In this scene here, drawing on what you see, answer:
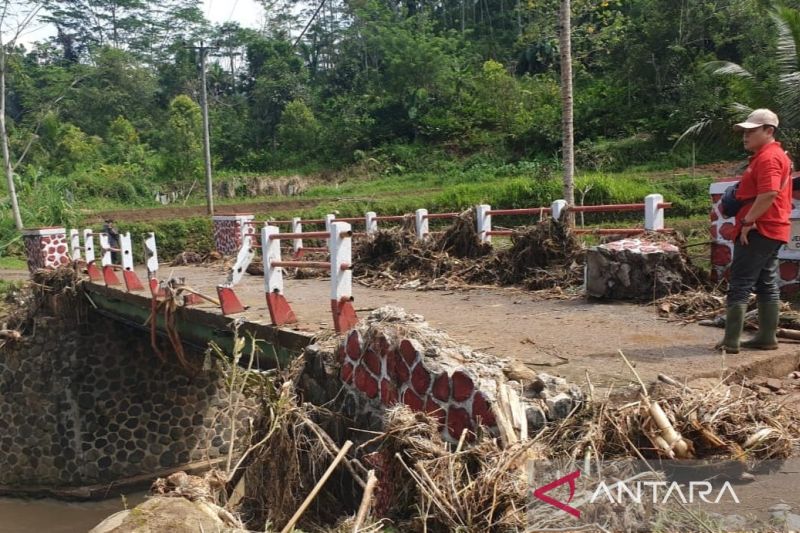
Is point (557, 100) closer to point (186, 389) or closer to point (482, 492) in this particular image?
point (186, 389)

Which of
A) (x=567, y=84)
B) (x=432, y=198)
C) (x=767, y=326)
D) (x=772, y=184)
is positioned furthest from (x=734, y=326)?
(x=432, y=198)

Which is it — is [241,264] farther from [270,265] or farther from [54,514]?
[54,514]

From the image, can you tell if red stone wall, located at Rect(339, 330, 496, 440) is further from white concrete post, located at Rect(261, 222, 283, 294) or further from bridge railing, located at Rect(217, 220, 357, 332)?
white concrete post, located at Rect(261, 222, 283, 294)

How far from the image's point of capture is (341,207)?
23.7 meters

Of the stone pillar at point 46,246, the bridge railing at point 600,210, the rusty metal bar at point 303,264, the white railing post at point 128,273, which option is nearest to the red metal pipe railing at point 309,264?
the rusty metal bar at point 303,264

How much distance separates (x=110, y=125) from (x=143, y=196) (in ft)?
39.0

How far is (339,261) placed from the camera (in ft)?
17.6

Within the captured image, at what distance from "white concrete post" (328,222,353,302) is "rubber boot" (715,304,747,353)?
103 inches

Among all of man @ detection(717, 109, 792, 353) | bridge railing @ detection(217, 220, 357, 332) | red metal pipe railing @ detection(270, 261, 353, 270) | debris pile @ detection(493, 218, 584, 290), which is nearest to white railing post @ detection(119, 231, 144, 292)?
bridge railing @ detection(217, 220, 357, 332)

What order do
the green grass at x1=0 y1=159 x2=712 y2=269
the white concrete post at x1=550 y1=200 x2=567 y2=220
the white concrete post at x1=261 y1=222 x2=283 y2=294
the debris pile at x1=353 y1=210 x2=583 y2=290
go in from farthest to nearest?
the green grass at x1=0 y1=159 x2=712 y2=269, the white concrete post at x1=550 y1=200 x2=567 y2=220, the debris pile at x1=353 y1=210 x2=583 y2=290, the white concrete post at x1=261 y1=222 x2=283 y2=294

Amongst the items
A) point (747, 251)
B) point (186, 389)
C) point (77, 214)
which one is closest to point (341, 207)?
point (77, 214)

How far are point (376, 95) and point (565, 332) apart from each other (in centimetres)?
3724

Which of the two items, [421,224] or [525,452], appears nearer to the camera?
[525,452]

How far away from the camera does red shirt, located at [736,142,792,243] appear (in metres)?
4.20
